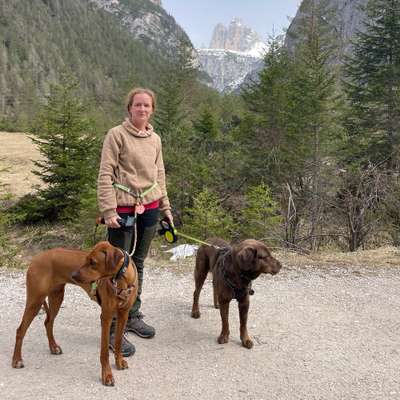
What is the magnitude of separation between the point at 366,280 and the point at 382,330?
175cm

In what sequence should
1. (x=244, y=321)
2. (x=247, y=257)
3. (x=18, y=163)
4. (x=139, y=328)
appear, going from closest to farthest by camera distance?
(x=247, y=257) → (x=244, y=321) → (x=139, y=328) → (x=18, y=163)

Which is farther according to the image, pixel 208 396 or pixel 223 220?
pixel 223 220

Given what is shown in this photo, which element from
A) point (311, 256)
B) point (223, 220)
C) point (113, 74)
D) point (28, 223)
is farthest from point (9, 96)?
point (311, 256)

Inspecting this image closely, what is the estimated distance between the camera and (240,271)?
13.1 feet

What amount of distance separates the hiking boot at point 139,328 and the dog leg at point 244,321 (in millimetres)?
976

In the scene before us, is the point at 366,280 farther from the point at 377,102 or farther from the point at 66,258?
the point at 377,102

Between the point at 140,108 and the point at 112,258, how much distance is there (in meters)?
1.43

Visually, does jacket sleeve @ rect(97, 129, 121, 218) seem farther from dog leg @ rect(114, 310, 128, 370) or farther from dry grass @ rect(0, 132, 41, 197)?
dry grass @ rect(0, 132, 41, 197)

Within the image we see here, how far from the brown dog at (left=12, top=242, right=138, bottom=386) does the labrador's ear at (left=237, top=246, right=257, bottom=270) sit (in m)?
1.03

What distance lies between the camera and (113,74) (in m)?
117

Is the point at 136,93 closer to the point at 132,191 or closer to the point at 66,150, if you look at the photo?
the point at 132,191

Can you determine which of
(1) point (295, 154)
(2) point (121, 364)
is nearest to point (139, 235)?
(2) point (121, 364)

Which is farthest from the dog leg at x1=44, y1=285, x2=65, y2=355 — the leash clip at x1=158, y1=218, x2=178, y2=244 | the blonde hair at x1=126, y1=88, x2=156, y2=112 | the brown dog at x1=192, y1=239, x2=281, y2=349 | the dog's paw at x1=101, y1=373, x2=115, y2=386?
the blonde hair at x1=126, y1=88, x2=156, y2=112

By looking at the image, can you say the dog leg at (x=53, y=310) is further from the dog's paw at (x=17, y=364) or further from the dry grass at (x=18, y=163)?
the dry grass at (x=18, y=163)
